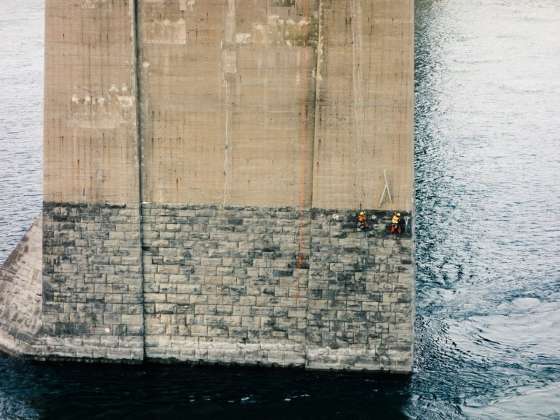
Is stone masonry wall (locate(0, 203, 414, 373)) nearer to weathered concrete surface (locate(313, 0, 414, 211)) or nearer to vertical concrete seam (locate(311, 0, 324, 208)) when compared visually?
weathered concrete surface (locate(313, 0, 414, 211))

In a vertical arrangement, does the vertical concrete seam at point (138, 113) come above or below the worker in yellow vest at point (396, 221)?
above

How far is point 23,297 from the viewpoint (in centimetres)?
2559

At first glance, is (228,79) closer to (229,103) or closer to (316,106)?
(229,103)

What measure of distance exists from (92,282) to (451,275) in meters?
12.1

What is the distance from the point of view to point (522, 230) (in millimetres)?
34688

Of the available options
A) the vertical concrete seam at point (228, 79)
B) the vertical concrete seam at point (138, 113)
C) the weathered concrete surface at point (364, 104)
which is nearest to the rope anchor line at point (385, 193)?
the weathered concrete surface at point (364, 104)

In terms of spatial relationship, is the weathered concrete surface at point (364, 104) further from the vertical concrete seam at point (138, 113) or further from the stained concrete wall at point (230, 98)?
the vertical concrete seam at point (138, 113)

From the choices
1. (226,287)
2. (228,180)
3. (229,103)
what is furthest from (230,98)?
(226,287)

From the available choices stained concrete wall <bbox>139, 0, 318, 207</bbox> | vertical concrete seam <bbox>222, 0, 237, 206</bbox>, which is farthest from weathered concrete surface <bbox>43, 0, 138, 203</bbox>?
vertical concrete seam <bbox>222, 0, 237, 206</bbox>

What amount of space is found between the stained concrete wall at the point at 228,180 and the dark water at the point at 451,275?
868 mm

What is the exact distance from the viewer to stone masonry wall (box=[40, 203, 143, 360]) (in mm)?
24422

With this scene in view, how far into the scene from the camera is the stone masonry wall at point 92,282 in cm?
2442

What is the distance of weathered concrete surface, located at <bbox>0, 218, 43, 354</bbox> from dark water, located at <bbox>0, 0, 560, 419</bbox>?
63 centimetres

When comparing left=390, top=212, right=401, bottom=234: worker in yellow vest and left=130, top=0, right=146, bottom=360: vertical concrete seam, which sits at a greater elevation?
left=130, top=0, right=146, bottom=360: vertical concrete seam
